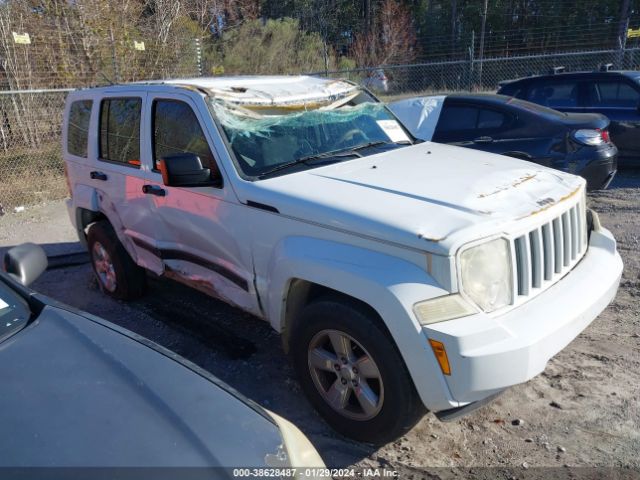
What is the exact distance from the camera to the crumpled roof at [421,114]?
7652mm

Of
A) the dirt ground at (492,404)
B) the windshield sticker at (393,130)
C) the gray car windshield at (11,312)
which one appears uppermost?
the windshield sticker at (393,130)

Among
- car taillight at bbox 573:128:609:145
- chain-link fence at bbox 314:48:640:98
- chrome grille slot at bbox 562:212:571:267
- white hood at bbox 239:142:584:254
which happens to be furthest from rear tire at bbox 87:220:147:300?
chain-link fence at bbox 314:48:640:98

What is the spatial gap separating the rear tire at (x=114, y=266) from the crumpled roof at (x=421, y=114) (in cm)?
427

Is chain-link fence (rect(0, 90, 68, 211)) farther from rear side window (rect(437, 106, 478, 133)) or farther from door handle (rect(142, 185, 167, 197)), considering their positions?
rear side window (rect(437, 106, 478, 133))

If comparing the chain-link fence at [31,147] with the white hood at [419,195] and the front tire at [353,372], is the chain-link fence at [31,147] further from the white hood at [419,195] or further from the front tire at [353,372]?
the front tire at [353,372]

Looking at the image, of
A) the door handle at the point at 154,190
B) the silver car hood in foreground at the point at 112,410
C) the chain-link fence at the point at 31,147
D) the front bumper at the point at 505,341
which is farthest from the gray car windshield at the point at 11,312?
the chain-link fence at the point at 31,147

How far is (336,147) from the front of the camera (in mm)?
3938

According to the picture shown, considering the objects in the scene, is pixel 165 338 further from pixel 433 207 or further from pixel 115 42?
pixel 115 42

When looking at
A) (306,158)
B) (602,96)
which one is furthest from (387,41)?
(306,158)

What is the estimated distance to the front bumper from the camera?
2434mm

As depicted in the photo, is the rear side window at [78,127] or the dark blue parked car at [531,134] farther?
the dark blue parked car at [531,134]

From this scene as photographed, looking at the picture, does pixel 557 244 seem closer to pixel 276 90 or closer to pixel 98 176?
pixel 276 90

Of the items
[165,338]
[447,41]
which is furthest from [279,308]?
[447,41]

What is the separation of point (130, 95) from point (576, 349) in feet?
12.9
